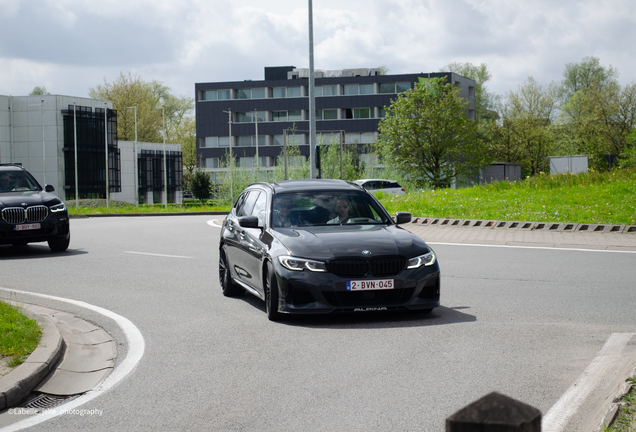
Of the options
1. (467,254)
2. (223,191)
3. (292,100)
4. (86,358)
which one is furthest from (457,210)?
(292,100)

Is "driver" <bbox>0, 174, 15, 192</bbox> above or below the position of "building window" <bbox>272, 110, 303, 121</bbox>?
below

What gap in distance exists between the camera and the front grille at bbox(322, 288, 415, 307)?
7734 millimetres

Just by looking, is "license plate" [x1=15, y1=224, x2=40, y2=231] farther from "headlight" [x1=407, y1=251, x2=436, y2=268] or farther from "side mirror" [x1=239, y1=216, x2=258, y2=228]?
"headlight" [x1=407, y1=251, x2=436, y2=268]

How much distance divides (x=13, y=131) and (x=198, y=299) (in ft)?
229

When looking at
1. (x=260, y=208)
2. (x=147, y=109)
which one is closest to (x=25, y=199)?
(x=260, y=208)

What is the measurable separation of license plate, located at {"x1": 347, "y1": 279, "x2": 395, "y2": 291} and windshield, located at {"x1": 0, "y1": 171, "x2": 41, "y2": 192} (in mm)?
11544

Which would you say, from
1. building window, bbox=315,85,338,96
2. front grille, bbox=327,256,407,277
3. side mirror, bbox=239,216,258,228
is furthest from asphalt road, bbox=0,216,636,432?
building window, bbox=315,85,338,96

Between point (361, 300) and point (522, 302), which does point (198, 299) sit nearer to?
point (361, 300)

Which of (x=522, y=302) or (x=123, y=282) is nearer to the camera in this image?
(x=522, y=302)

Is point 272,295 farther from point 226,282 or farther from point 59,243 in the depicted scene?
point 59,243

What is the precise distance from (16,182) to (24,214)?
152 centimetres

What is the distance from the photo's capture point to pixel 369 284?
7707 mm

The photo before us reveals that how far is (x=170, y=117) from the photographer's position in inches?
3915

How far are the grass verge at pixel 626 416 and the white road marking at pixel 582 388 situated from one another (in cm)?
35
